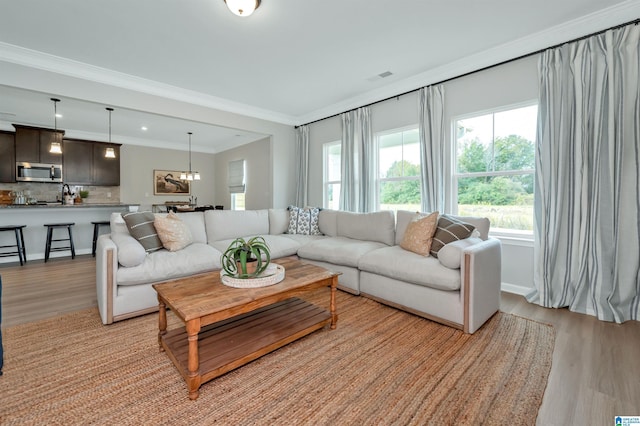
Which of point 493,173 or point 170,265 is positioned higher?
point 493,173

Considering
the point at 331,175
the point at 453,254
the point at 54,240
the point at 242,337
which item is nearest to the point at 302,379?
the point at 242,337

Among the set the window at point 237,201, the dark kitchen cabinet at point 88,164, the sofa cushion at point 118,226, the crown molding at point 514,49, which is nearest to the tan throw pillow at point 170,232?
the sofa cushion at point 118,226

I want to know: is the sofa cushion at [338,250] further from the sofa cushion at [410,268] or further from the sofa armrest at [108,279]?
the sofa armrest at [108,279]

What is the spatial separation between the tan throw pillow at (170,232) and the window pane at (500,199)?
3492 millimetres

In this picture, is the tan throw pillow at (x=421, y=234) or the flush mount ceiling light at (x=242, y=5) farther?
the tan throw pillow at (x=421, y=234)

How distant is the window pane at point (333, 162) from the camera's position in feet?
17.4

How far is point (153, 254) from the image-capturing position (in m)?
2.86

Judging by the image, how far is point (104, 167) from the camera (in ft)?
21.8

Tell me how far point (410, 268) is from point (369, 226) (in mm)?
1199

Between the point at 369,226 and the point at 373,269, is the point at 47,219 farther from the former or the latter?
the point at 373,269

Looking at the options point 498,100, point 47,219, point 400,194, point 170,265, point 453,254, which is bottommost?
point 170,265

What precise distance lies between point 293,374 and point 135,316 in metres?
1.74

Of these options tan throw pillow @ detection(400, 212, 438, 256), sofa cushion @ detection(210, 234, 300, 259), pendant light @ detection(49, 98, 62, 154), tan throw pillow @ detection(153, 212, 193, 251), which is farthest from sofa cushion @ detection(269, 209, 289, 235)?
pendant light @ detection(49, 98, 62, 154)

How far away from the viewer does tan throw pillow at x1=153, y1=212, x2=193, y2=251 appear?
303 centimetres
